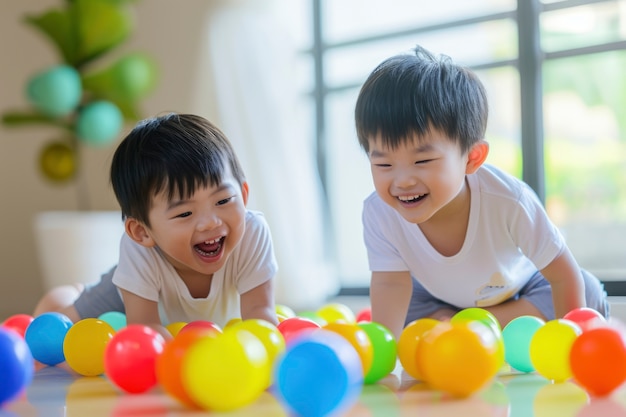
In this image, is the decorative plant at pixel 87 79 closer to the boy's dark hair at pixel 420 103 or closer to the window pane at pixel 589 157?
the window pane at pixel 589 157

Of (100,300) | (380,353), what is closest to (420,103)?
(380,353)

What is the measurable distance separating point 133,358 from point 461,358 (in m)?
0.45

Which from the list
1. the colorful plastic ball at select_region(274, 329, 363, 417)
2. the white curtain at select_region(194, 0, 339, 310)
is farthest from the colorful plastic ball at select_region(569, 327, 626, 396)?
the white curtain at select_region(194, 0, 339, 310)

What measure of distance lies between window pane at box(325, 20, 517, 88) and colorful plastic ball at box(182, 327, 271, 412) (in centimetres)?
207

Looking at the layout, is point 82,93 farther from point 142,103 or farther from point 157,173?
point 157,173

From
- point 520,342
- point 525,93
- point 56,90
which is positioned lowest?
point 520,342

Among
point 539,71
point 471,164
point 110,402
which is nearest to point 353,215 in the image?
point 539,71

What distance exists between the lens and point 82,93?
350cm

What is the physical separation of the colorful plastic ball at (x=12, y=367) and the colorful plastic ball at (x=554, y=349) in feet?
2.34

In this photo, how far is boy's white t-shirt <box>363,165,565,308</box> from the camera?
1.47 metres

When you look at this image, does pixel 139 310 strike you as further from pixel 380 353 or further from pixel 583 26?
pixel 583 26

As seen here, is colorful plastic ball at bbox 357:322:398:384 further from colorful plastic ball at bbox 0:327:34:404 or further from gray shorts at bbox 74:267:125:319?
gray shorts at bbox 74:267:125:319

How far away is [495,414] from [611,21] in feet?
7.12

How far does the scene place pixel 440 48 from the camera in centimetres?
312
